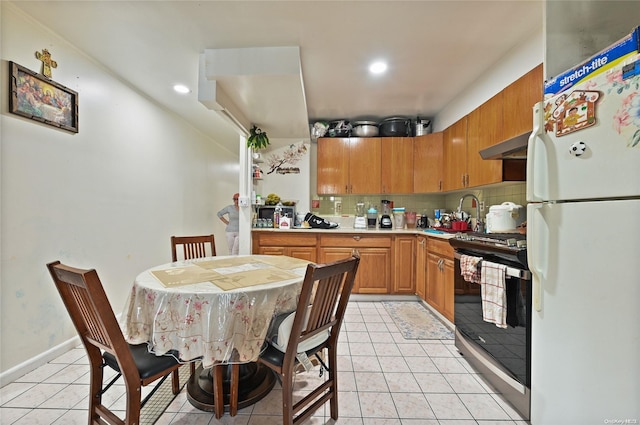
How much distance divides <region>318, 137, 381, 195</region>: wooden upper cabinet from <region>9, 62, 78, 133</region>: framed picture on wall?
2.62 meters

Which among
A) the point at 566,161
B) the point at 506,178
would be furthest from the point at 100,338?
the point at 506,178

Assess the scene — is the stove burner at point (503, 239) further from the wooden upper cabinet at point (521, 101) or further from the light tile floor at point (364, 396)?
the light tile floor at point (364, 396)

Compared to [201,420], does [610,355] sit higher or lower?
higher

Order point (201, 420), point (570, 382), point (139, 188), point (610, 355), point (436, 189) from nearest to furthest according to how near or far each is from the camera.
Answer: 1. point (610, 355)
2. point (570, 382)
3. point (201, 420)
4. point (139, 188)
5. point (436, 189)

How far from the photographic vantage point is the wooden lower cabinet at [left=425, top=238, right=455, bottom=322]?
2.49m

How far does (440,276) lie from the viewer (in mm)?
2678

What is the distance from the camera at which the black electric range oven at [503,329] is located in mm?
1436

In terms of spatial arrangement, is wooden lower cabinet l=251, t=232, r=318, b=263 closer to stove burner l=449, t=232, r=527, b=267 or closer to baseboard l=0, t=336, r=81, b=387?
stove burner l=449, t=232, r=527, b=267

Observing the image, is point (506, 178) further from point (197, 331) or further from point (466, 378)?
point (197, 331)

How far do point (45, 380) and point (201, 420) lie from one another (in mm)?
1224

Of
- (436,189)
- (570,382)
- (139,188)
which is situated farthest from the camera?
(436,189)

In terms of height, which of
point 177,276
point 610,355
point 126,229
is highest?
point 126,229

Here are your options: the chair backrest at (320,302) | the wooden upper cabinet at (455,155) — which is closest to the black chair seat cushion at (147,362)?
the chair backrest at (320,302)

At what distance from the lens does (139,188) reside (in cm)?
297
